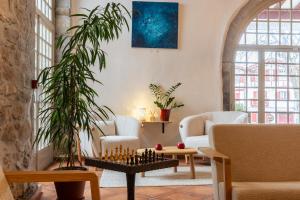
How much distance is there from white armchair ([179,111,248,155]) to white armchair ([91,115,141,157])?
2.59ft

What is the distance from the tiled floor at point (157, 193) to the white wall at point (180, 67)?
257 centimetres

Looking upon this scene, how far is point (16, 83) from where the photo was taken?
9.60ft

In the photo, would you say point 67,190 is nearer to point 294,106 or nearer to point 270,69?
point 270,69

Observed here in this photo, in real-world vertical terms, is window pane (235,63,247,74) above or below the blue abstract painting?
below

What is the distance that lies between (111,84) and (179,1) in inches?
79.5

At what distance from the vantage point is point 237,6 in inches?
261

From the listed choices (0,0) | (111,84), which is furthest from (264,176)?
(111,84)

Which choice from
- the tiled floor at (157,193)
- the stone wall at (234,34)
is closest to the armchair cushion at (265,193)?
the tiled floor at (157,193)

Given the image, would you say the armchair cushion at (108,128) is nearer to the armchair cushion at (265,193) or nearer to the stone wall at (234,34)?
the stone wall at (234,34)

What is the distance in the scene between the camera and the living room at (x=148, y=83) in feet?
11.3

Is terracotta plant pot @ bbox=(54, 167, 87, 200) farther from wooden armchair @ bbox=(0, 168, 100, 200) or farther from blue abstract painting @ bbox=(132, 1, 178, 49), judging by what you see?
blue abstract painting @ bbox=(132, 1, 178, 49)

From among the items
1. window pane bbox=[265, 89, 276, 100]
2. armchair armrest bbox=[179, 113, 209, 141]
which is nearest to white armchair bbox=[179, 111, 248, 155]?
armchair armrest bbox=[179, 113, 209, 141]

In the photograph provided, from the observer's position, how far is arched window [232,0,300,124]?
7.03m

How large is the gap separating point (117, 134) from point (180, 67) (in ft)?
5.74
